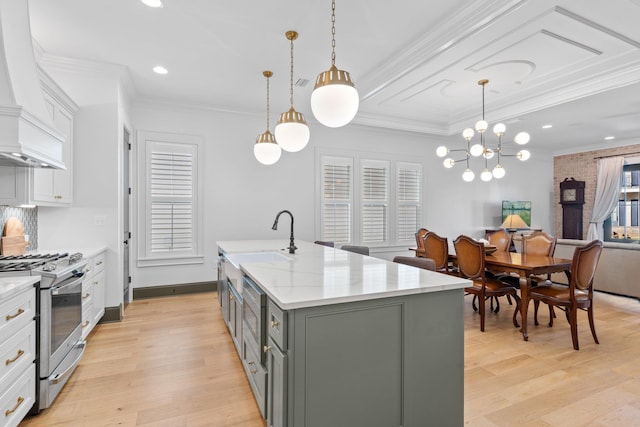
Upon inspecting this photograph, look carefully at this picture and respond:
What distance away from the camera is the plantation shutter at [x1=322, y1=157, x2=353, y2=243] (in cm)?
586

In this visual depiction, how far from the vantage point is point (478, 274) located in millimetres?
3641

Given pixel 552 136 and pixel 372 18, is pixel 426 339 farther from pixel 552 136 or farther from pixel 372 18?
pixel 552 136

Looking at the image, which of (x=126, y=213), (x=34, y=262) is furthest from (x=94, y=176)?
(x=34, y=262)

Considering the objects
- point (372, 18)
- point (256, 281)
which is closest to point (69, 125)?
point (256, 281)

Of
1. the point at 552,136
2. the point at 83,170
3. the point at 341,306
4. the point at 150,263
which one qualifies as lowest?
Answer: the point at 150,263

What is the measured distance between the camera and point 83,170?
140 inches

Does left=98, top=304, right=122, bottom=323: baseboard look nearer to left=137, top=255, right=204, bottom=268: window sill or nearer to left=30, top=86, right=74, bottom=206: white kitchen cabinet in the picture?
left=137, top=255, right=204, bottom=268: window sill

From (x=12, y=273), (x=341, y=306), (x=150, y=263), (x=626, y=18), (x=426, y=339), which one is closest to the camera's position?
(x=341, y=306)

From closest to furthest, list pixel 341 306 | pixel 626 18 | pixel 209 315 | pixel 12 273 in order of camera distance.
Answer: pixel 341 306
pixel 12 273
pixel 626 18
pixel 209 315

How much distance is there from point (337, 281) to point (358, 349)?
398 mm

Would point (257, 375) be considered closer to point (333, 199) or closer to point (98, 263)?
point (98, 263)

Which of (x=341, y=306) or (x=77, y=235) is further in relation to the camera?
(x=77, y=235)

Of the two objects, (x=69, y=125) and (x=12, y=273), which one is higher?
(x=69, y=125)

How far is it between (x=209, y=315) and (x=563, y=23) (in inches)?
186
